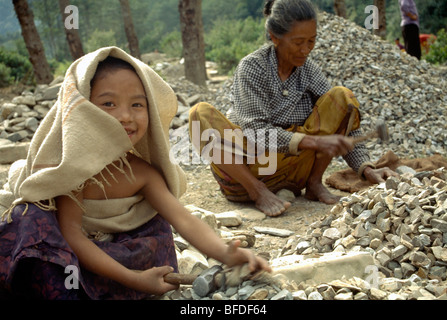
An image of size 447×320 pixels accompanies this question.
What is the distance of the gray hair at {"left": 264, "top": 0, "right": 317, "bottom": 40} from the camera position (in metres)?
3.02

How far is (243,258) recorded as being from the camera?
1.59 m

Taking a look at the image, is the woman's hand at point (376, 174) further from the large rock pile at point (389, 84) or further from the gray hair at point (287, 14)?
the large rock pile at point (389, 84)

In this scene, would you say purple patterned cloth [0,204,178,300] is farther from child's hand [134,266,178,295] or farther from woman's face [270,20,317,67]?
woman's face [270,20,317,67]

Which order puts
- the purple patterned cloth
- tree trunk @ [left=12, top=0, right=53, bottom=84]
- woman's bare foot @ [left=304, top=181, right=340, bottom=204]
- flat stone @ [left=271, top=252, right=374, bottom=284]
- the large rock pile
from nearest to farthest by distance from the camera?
the purple patterned cloth, flat stone @ [left=271, top=252, right=374, bottom=284], woman's bare foot @ [left=304, top=181, right=340, bottom=204], the large rock pile, tree trunk @ [left=12, top=0, right=53, bottom=84]

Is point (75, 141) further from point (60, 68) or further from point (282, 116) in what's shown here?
point (60, 68)

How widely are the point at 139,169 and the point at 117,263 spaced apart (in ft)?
1.25

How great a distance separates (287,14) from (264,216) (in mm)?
1341

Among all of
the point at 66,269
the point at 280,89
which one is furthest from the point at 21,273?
the point at 280,89

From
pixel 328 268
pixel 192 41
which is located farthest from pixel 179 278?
pixel 192 41

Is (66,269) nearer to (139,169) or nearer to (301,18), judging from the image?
(139,169)

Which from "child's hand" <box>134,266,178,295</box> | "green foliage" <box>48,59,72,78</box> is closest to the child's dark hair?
"child's hand" <box>134,266,178,295</box>

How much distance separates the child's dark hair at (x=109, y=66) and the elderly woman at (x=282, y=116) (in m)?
1.45

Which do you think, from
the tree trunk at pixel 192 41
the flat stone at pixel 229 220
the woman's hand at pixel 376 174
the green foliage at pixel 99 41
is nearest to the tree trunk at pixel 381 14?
the tree trunk at pixel 192 41

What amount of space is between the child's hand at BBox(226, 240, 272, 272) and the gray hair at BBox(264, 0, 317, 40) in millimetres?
1886
